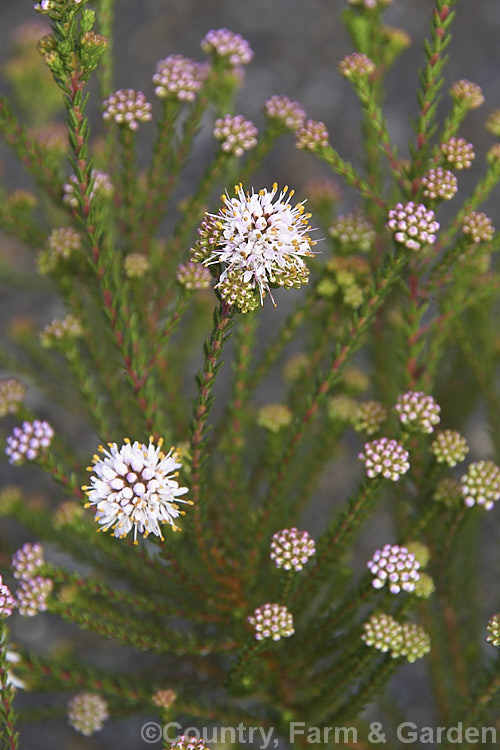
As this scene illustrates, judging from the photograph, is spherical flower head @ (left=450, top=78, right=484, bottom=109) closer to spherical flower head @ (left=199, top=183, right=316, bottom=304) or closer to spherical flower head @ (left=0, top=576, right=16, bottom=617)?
spherical flower head @ (left=199, top=183, right=316, bottom=304)

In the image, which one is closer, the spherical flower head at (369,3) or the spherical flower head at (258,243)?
the spherical flower head at (258,243)

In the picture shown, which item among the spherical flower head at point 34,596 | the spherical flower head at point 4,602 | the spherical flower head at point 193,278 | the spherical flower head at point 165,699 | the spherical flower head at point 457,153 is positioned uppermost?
the spherical flower head at point 457,153

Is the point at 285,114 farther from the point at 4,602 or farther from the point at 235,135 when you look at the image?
the point at 4,602

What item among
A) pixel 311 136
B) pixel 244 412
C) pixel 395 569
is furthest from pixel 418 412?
pixel 311 136

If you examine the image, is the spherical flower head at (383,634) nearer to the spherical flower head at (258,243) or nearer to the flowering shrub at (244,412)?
the flowering shrub at (244,412)

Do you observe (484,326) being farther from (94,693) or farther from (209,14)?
→ (209,14)

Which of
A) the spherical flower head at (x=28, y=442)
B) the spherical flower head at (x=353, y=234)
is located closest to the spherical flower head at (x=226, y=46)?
the spherical flower head at (x=353, y=234)

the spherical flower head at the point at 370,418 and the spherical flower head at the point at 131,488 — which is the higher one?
the spherical flower head at the point at 370,418
